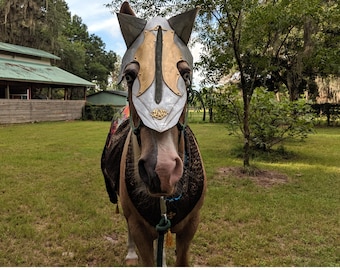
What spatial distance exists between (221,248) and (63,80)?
2178cm

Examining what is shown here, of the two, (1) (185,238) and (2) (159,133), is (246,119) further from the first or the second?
(2) (159,133)

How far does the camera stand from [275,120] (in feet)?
23.6

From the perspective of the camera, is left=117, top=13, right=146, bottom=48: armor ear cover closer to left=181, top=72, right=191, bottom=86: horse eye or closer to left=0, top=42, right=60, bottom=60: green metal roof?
left=181, top=72, right=191, bottom=86: horse eye

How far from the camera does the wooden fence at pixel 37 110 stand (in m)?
17.5

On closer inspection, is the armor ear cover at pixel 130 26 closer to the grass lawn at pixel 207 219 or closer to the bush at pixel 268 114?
the grass lawn at pixel 207 219

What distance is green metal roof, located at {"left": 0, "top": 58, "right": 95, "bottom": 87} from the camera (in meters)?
18.9

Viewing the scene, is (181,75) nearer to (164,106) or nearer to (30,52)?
(164,106)

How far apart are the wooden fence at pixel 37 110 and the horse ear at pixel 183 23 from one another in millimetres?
18389

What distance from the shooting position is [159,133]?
4.14ft

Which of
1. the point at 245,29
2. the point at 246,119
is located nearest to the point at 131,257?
the point at 246,119

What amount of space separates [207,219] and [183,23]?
3099mm

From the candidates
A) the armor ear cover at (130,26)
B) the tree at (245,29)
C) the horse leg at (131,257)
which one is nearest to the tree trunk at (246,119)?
the tree at (245,29)

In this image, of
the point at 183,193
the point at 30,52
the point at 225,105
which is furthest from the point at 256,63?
the point at 30,52

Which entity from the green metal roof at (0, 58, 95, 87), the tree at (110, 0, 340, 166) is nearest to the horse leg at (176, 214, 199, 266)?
the tree at (110, 0, 340, 166)
